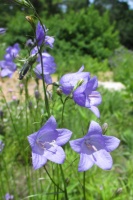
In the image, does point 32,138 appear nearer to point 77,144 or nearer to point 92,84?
point 77,144

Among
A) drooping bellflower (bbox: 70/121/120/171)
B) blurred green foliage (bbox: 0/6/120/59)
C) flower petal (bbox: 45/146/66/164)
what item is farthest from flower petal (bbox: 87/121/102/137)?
blurred green foliage (bbox: 0/6/120/59)

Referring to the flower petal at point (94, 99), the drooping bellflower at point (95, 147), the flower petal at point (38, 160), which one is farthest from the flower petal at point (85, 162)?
the flower petal at point (94, 99)

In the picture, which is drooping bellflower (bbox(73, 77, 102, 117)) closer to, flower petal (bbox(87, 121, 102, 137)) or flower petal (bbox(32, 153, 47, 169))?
flower petal (bbox(87, 121, 102, 137))

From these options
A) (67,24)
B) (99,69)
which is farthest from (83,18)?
(99,69)

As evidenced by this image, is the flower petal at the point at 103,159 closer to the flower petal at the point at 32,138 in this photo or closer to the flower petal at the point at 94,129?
the flower petal at the point at 94,129

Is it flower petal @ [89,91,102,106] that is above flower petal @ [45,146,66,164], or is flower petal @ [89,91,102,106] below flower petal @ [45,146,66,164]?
above

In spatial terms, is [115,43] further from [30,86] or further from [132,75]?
[132,75]
